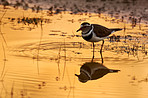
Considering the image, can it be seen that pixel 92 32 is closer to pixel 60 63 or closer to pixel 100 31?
pixel 100 31

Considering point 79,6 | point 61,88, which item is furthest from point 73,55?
point 79,6

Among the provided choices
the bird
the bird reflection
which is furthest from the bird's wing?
the bird reflection

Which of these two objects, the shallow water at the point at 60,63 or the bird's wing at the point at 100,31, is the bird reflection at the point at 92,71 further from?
the bird's wing at the point at 100,31

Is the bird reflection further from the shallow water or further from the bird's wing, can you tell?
the bird's wing

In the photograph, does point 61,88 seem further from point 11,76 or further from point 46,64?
point 46,64

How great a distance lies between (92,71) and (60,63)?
793mm

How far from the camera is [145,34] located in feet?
39.5

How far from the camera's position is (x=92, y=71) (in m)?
7.29

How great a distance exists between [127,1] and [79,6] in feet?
10.3

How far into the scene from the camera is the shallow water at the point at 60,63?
5922 mm

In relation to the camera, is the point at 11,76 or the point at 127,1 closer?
the point at 11,76

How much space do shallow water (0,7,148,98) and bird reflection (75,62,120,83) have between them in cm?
13

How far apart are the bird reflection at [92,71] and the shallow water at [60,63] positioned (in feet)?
0.43

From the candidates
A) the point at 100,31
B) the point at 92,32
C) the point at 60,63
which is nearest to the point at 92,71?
the point at 60,63
